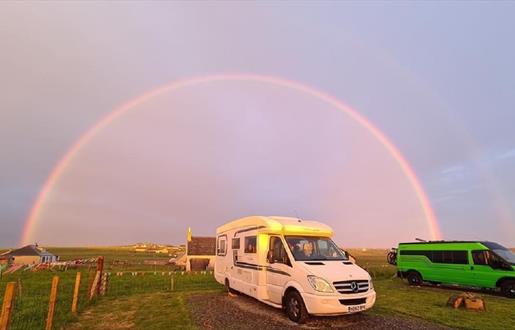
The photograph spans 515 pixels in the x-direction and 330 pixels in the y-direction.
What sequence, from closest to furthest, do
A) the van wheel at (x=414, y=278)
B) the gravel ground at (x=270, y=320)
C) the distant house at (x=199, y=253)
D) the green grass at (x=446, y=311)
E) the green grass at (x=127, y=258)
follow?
1. the gravel ground at (x=270, y=320)
2. the green grass at (x=446, y=311)
3. the van wheel at (x=414, y=278)
4. the distant house at (x=199, y=253)
5. the green grass at (x=127, y=258)

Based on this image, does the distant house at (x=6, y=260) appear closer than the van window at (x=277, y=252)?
No

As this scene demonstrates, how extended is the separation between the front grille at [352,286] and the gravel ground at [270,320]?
1.03 meters

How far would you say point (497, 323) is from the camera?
34.1 ft

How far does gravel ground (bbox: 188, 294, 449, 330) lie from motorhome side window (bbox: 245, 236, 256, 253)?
2.10 meters

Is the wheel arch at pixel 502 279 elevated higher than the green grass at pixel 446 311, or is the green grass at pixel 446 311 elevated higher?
the wheel arch at pixel 502 279

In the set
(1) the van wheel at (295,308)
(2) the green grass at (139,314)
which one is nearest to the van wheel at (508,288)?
(1) the van wheel at (295,308)

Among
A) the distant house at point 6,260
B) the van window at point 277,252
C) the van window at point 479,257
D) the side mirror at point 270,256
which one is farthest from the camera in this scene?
the distant house at point 6,260

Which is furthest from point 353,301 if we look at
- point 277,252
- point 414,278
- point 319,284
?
point 414,278

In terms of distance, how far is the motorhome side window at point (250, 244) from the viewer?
1248 cm

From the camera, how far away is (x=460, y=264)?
59.1ft

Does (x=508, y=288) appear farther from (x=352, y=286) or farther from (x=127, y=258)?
(x=127, y=258)

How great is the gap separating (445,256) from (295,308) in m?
13.0

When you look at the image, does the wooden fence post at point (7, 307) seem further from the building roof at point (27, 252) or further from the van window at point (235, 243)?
the building roof at point (27, 252)

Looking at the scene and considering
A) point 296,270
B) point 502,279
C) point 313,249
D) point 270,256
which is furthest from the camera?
point 502,279
